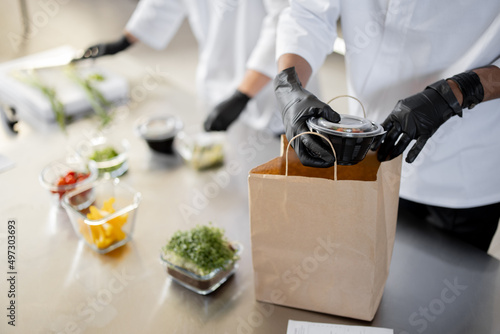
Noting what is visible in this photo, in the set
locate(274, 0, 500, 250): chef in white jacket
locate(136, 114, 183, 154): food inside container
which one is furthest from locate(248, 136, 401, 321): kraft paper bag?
locate(136, 114, 183, 154): food inside container

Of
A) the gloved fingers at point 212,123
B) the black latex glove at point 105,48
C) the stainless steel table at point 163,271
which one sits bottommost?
the stainless steel table at point 163,271

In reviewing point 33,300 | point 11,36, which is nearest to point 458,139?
point 33,300

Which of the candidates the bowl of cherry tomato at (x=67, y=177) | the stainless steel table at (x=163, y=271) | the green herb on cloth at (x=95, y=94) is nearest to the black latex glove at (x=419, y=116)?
the stainless steel table at (x=163, y=271)

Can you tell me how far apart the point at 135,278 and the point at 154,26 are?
3.72 feet

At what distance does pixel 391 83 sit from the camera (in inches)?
46.4

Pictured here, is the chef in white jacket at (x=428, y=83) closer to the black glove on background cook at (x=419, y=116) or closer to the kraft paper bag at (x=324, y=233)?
the black glove on background cook at (x=419, y=116)

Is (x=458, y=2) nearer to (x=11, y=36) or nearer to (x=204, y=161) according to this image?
(x=204, y=161)

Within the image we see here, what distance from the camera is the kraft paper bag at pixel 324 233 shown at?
82 centimetres

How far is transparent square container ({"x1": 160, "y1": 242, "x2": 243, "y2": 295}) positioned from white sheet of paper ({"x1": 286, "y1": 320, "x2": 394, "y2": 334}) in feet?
0.58

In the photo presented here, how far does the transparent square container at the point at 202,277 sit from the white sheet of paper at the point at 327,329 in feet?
0.58

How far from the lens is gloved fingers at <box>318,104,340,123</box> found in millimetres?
896

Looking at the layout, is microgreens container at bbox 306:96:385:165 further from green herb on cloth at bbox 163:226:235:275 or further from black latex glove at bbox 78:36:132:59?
black latex glove at bbox 78:36:132:59

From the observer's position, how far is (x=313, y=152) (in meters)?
0.87

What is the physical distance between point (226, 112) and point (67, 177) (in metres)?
0.50
